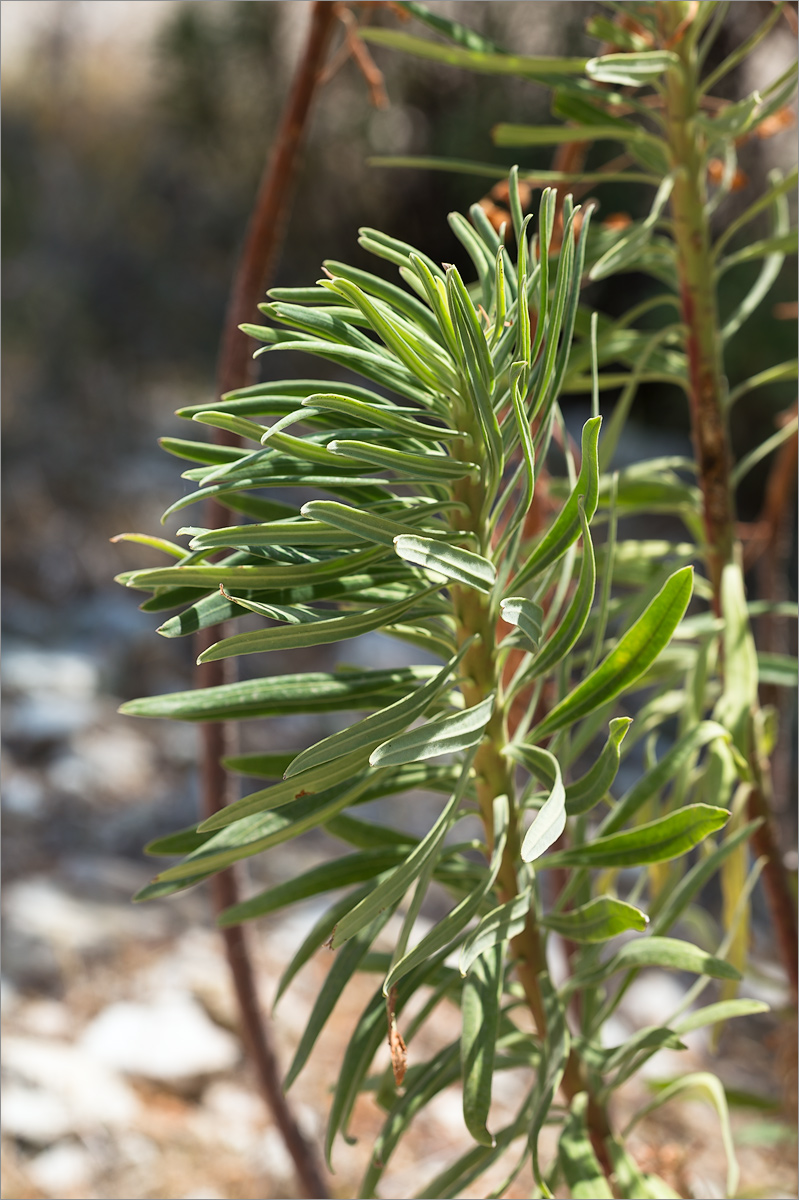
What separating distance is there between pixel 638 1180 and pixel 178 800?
1471mm

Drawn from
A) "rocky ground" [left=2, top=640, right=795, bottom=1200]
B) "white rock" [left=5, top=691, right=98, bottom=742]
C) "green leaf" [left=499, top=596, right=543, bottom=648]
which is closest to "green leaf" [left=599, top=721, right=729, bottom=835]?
"green leaf" [left=499, top=596, right=543, bottom=648]

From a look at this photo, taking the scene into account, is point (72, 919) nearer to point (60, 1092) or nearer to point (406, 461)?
point (60, 1092)

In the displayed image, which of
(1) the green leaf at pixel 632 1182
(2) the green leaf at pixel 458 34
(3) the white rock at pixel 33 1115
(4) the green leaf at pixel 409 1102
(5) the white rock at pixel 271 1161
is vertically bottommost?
(5) the white rock at pixel 271 1161

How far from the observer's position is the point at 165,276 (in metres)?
2.89

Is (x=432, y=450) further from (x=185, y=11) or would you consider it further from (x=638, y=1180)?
(x=185, y=11)

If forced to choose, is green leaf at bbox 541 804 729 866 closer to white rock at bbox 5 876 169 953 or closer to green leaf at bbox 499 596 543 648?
green leaf at bbox 499 596 543 648

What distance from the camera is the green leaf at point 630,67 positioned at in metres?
0.36

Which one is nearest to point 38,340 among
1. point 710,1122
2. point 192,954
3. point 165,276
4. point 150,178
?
point 165,276

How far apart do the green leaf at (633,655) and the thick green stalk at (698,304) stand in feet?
0.57

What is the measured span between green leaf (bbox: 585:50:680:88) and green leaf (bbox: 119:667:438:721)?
22 cm

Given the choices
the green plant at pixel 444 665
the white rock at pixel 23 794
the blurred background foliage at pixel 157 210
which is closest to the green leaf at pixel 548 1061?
the green plant at pixel 444 665

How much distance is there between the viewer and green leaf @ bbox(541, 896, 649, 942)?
0.88 feet

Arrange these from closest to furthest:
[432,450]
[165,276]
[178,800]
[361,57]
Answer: [432,450] → [361,57] → [178,800] → [165,276]

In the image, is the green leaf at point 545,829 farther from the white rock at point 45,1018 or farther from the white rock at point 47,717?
the white rock at point 47,717
